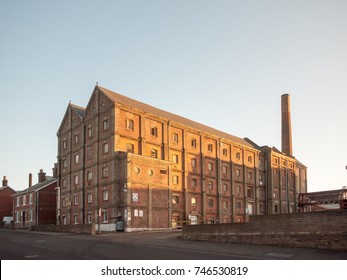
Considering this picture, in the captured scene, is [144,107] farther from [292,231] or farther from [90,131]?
[292,231]

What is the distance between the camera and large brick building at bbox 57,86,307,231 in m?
46.1

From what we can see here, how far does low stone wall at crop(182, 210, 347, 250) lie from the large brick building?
16225 millimetres

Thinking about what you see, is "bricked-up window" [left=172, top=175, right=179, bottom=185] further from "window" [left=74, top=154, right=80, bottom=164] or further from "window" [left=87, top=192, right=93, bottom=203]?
"window" [left=74, top=154, right=80, bottom=164]

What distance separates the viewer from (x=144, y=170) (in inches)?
1841

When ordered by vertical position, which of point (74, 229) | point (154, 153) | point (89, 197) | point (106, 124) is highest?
point (106, 124)

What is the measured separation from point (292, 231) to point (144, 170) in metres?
26.2

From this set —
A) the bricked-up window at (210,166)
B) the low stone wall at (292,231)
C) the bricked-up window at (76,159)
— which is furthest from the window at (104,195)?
the low stone wall at (292,231)

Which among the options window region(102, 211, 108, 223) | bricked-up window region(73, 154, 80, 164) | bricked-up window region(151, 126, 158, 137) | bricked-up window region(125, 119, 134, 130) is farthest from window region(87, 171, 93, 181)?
bricked-up window region(151, 126, 158, 137)

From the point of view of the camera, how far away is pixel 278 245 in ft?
76.4

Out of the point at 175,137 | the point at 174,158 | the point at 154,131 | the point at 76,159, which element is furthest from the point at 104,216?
the point at 175,137

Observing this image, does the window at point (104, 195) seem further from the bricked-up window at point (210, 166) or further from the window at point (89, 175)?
the bricked-up window at point (210, 166)

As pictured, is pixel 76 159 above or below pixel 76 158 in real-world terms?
below

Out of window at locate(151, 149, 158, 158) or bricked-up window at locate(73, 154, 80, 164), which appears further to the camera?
bricked-up window at locate(73, 154, 80, 164)

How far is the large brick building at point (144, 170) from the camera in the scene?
4606 centimetres
